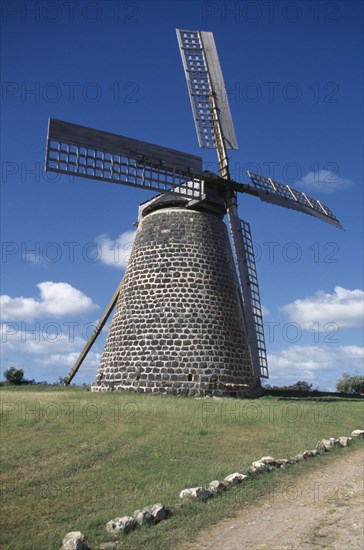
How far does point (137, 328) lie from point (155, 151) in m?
7.71

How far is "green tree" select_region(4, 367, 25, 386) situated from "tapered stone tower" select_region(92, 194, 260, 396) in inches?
548

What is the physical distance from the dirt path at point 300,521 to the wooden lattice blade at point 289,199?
17.6 m

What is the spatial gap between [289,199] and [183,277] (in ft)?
27.9

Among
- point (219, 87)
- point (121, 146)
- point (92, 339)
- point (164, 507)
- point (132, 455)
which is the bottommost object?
point (164, 507)

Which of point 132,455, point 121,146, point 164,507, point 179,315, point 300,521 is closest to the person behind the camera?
point 300,521

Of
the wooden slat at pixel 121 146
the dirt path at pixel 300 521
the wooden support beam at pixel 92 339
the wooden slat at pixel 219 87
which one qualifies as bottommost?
the dirt path at pixel 300 521

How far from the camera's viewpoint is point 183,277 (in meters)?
22.1

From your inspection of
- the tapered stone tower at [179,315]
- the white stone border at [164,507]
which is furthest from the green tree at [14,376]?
the white stone border at [164,507]

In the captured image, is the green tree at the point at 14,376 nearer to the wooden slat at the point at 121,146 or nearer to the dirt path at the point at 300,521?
the wooden slat at the point at 121,146

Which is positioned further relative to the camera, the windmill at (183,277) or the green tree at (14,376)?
the green tree at (14,376)

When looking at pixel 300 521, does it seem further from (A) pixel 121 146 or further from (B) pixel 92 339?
(B) pixel 92 339

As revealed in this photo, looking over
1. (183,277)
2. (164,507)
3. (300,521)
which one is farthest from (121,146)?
(300,521)

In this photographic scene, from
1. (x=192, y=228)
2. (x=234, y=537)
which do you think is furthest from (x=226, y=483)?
(x=192, y=228)

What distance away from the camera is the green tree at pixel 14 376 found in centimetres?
3431
